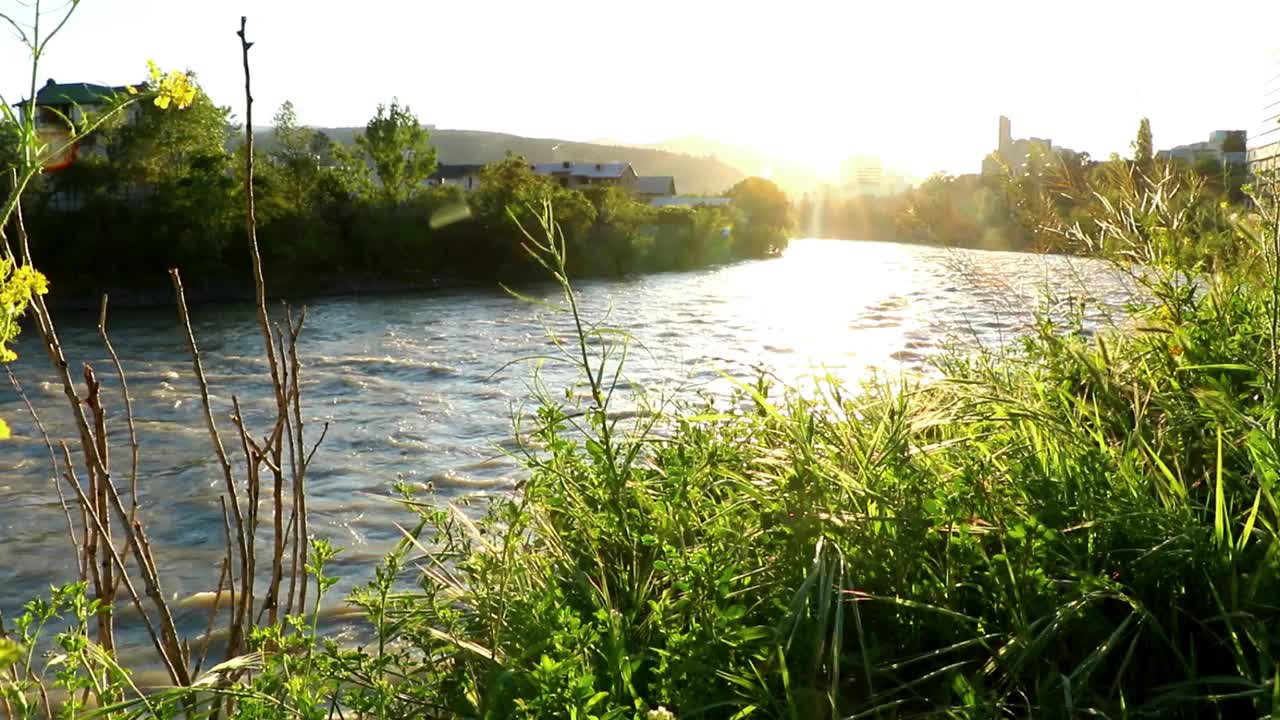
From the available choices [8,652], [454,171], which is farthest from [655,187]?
[8,652]

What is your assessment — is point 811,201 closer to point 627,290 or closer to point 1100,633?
point 627,290

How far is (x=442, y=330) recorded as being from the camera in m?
22.0

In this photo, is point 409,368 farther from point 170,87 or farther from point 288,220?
point 288,220

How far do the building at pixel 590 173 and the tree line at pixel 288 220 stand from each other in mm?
17541

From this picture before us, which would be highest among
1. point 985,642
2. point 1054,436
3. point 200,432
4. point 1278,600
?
point 1054,436

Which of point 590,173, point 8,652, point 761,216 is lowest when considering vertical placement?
point 8,652

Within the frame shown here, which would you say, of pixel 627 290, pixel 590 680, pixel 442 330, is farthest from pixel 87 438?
pixel 627 290

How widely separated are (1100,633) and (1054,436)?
0.57 meters

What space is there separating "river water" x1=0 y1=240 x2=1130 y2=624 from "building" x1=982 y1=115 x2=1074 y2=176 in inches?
17.6

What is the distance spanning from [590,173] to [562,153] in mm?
48066

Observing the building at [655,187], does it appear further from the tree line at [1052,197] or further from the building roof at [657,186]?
the tree line at [1052,197]

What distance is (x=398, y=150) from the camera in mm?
48906

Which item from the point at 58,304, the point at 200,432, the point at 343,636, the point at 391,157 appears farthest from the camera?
the point at 391,157

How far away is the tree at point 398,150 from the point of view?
156ft
